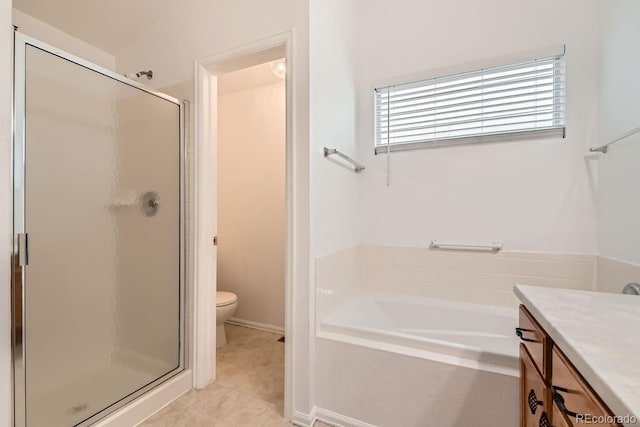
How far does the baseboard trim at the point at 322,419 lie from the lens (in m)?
1.49

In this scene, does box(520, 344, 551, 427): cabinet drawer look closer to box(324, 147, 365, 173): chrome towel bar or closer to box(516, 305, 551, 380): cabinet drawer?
box(516, 305, 551, 380): cabinet drawer

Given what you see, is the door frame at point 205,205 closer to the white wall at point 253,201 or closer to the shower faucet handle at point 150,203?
the shower faucet handle at point 150,203

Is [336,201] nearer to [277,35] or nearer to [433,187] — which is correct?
[433,187]

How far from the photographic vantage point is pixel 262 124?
2.86 m

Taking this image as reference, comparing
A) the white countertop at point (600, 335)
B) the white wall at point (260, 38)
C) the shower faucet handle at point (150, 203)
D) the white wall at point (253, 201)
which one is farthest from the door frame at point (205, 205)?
the white countertop at point (600, 335)

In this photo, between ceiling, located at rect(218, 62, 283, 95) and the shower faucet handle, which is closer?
the shower faucet handle

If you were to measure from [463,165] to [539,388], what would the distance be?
4.88ft

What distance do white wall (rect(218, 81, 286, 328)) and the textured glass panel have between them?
103 centimetres

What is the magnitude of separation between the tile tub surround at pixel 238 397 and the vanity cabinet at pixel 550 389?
1.19 m

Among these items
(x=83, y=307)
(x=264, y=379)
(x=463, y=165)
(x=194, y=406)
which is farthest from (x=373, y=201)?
(x=83, y=307)

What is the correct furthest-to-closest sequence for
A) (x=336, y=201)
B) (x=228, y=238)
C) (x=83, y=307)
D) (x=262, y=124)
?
(x=228, y=238) < (x=262, y=124) < (x=336, y=201) < (x=83, y=307)

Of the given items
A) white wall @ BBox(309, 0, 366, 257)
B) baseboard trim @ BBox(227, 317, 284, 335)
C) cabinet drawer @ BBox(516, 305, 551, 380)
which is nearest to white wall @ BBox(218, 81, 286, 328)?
baseboard trim @ BBox(227, 317, 284, 335)

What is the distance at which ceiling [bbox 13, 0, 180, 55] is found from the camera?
1.86m

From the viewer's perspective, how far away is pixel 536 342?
2.70 ft
